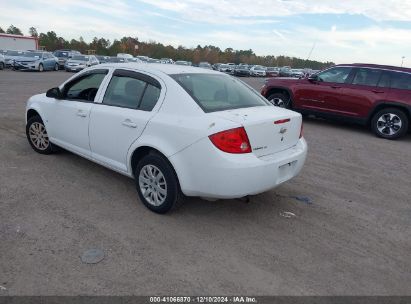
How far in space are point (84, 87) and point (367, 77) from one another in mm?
7524

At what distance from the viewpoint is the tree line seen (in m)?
83.3

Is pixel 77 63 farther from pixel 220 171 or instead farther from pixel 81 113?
pixel 220 171

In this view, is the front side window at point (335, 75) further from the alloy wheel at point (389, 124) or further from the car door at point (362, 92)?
the alloy wheel at point (389, 124)

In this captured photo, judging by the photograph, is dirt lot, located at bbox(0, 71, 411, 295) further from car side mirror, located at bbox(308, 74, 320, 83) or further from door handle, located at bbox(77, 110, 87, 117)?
car side mirror, located at bbox(308, 74, 320, 83)

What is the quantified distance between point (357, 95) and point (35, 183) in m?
8.03

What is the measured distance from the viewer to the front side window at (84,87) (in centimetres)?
490

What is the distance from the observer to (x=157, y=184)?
4039mm

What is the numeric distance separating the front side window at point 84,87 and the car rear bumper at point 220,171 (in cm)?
186

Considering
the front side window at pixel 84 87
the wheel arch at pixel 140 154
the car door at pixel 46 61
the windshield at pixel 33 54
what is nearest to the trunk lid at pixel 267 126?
the wheel arch at pixel 140 154

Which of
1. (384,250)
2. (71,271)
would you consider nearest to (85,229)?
(71,271)

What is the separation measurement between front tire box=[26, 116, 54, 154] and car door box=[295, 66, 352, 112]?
7195 millimetres

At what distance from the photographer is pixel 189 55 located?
9731 cm

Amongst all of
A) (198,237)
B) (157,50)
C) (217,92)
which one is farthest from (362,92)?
(157,50)

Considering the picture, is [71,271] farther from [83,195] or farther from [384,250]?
[384,250]
